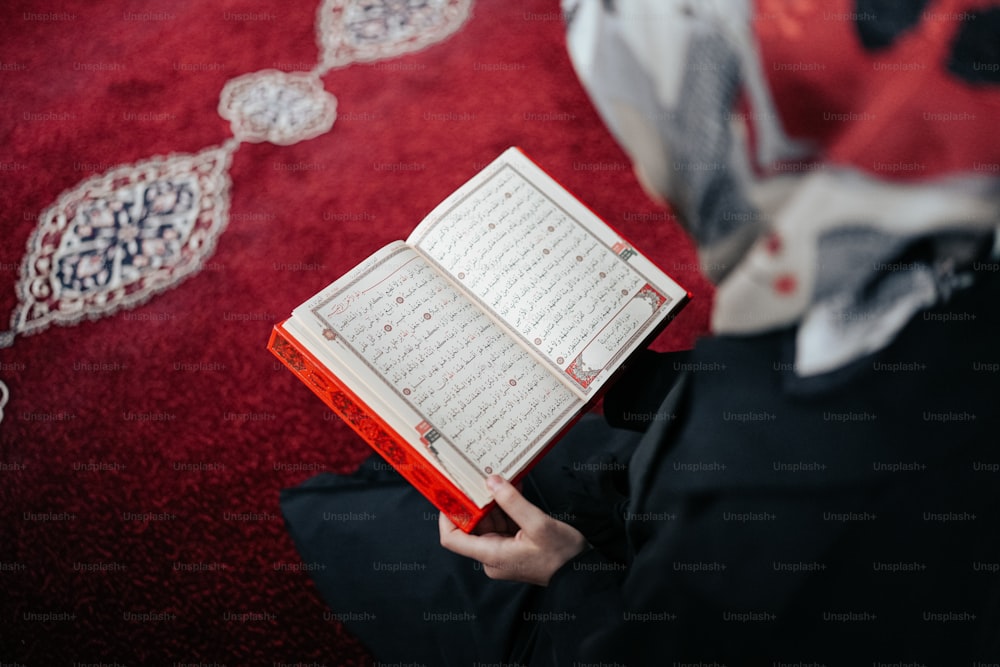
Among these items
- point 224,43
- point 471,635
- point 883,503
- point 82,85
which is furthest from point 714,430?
point 82,85

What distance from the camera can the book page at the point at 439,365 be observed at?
710 mm

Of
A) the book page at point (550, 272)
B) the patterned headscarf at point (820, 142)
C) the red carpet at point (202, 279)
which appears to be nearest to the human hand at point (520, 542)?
the book page at point (550, 272)

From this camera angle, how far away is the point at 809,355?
45 cm

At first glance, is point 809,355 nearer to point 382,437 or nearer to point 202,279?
point 382,437

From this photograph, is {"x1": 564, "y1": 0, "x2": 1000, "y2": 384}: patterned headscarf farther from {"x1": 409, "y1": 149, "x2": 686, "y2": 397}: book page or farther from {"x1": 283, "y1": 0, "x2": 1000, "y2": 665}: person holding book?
{"x1": 409, "y1": 149, "x2": 686, "y2": 397}: book page

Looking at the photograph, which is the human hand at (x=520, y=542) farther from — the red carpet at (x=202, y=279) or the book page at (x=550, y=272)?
the red carpet at (x=202, y=279)

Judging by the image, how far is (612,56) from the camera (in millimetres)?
435

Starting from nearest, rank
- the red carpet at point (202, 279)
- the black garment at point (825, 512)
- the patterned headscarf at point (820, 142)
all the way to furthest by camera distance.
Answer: the patterned headscarf at point (820, 142), the black garment at point (825, 512), the red carpet at point (202, 279)

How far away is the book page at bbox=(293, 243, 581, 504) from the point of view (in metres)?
0.71

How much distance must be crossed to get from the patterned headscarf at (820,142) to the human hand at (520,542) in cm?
32

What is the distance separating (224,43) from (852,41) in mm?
1611

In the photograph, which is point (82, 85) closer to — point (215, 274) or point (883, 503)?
point (215, 274)

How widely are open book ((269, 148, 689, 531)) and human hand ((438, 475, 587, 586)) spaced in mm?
33

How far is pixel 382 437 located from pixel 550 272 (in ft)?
0.93
